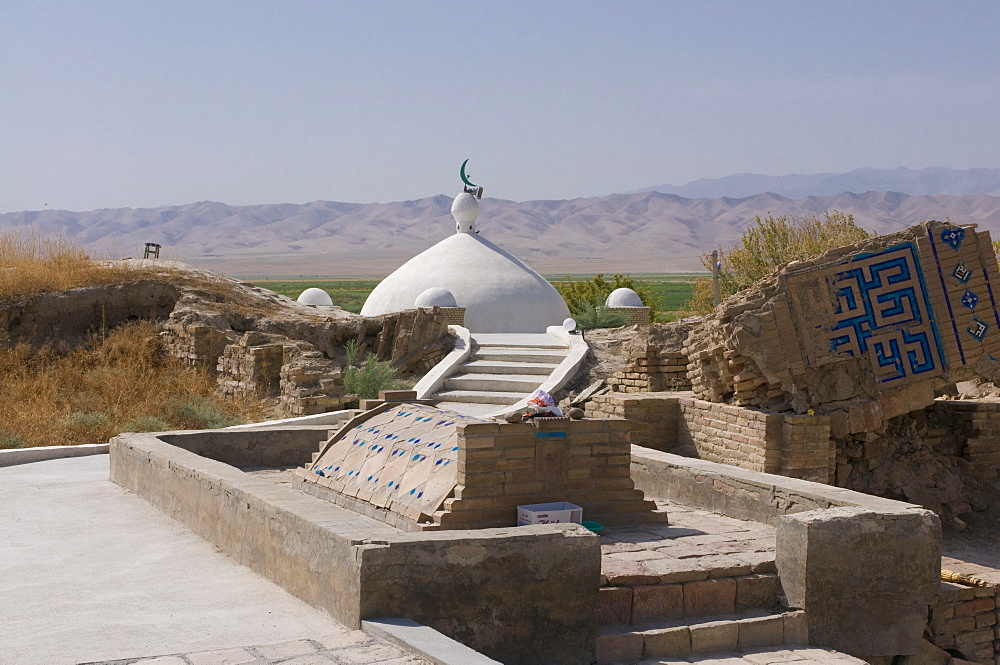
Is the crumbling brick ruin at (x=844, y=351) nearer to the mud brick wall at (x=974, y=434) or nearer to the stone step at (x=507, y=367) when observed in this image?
the mud brick wall at (x=974, y=434)

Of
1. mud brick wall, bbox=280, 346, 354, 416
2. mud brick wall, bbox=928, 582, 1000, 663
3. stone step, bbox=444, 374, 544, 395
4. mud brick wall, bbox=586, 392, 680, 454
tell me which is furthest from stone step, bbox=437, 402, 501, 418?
mud brick wall, bbox=928, 582, 1000, 663

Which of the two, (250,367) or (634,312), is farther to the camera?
(634,312)

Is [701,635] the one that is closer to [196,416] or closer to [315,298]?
[196,416]

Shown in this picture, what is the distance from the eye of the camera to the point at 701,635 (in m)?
4.81

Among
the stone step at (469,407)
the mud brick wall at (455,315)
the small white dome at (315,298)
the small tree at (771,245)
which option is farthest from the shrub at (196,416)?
the small tree at (771,245)

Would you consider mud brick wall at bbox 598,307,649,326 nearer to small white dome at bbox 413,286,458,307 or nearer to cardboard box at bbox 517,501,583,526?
small white dome at bbox 413,286,458,307

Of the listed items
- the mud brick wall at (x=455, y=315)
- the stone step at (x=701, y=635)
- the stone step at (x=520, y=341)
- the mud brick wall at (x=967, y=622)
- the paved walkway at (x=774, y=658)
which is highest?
the mud brick wall at (x=455, y=315)

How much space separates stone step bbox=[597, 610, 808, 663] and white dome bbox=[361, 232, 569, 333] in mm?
17196

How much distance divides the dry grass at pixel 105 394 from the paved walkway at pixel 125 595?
11.9 ft

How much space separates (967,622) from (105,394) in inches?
403

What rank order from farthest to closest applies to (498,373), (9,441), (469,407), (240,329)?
(498,373) < (240,329) < (469,407) < (9,441)

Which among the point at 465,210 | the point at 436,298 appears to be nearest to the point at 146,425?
the point at 436,298

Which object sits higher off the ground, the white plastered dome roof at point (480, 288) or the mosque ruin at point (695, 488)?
the white plastered dome roof at point (480, 288)

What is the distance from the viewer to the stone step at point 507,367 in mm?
16047
